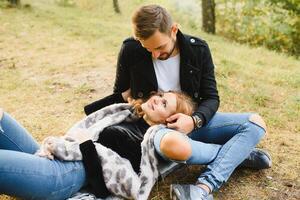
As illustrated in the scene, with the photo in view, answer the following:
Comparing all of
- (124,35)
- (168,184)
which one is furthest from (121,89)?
(124,35)

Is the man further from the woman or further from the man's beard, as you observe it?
the woman

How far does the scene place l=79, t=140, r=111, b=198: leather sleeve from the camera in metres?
3.15

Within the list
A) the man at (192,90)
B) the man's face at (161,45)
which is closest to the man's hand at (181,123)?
the man at (192,90)

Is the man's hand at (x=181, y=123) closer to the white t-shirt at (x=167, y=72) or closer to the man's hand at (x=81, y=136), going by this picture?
the white t-shirt at (x=167, y=72)

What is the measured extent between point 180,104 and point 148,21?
26.6 inches

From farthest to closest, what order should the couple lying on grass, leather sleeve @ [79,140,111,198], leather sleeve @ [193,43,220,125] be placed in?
leather sleeve @ [193,43,220,125], leather sleeve @ [79,140,111,198], the couple lying on grass

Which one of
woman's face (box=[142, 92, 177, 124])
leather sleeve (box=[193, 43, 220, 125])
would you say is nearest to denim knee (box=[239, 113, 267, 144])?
leather sleeve (box=[193, 43, 220, 125])

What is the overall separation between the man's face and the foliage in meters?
9.02

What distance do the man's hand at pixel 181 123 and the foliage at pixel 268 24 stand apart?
9.19 m

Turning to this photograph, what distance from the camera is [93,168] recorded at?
3.15 meters

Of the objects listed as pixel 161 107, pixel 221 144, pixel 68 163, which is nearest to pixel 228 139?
pixel 221 144

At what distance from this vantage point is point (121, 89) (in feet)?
12.6

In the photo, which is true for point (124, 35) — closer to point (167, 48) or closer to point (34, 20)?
point (34, 20)

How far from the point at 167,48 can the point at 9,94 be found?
126 inches
